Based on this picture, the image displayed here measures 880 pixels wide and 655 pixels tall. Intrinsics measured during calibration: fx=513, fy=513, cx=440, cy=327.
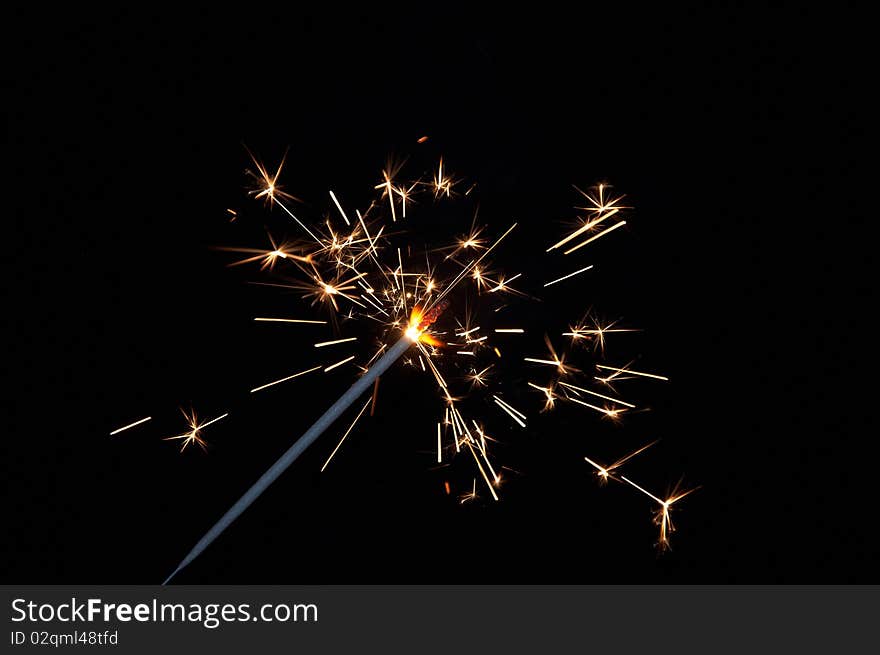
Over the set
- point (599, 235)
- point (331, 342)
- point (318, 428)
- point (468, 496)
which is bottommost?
point (468, 496)

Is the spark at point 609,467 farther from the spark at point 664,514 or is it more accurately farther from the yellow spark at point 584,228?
the yellow spark at point 584,228

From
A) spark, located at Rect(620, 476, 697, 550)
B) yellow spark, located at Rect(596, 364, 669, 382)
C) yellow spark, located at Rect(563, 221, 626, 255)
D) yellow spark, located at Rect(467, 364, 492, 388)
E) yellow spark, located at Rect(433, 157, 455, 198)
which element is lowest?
spark, located at Rect(620, 476, 697, 550)

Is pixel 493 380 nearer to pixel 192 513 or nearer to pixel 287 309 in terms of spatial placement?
pixel 287 309

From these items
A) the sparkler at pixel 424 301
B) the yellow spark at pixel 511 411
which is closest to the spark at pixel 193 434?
the sparkler at pixel 424 301

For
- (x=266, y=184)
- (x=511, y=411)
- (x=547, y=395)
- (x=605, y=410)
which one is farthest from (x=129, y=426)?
(x=605, y=410)

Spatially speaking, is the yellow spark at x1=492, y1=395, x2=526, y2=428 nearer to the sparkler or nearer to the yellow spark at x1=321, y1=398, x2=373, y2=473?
the sparkler

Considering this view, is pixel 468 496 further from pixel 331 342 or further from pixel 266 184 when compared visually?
pixel 266 184

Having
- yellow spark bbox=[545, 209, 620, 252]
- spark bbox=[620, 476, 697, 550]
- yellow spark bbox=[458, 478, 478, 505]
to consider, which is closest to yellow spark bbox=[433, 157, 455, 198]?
yellow spark bbox=[545, 209, 620, 252]

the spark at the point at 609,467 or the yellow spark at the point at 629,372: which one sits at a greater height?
the yellow spark at the point at 629,372

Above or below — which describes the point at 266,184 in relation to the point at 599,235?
above

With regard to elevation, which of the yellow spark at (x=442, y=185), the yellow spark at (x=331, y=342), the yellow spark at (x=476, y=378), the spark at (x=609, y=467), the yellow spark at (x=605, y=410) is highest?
the yellow spark at (x=442, y=185)
